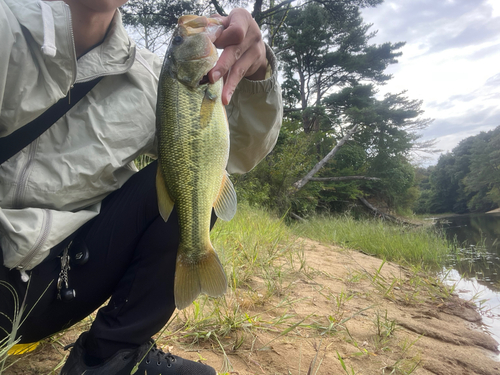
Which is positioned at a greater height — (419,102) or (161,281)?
(419,102)

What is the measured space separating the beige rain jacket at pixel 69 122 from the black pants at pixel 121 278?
10 cm

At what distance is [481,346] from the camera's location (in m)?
2.50

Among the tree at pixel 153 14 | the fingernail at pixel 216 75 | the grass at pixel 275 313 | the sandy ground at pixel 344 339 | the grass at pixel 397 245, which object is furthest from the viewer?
the tree at pixel 153 14

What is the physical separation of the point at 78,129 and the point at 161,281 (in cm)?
68

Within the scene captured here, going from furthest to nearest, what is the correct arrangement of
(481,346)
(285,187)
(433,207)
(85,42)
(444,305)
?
(433,207) < (285,187) < (444,305) < (481,346) < (85,42)

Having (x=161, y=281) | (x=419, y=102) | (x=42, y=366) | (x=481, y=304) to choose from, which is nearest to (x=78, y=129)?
(x=161, y=281)

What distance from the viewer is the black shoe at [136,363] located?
121cm

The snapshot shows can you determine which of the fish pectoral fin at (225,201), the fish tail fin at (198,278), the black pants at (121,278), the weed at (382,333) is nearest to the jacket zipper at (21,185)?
the black pants at (121,278)

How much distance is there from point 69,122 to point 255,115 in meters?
0.77

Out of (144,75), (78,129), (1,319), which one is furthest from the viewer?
(144,75)

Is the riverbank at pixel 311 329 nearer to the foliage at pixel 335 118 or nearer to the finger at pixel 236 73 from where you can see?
the finger at pixel 236 73

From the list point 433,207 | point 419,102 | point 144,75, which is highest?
point 419,102

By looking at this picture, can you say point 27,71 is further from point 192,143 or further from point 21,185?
point 192,143

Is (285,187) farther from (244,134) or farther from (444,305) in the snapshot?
(244,134)
